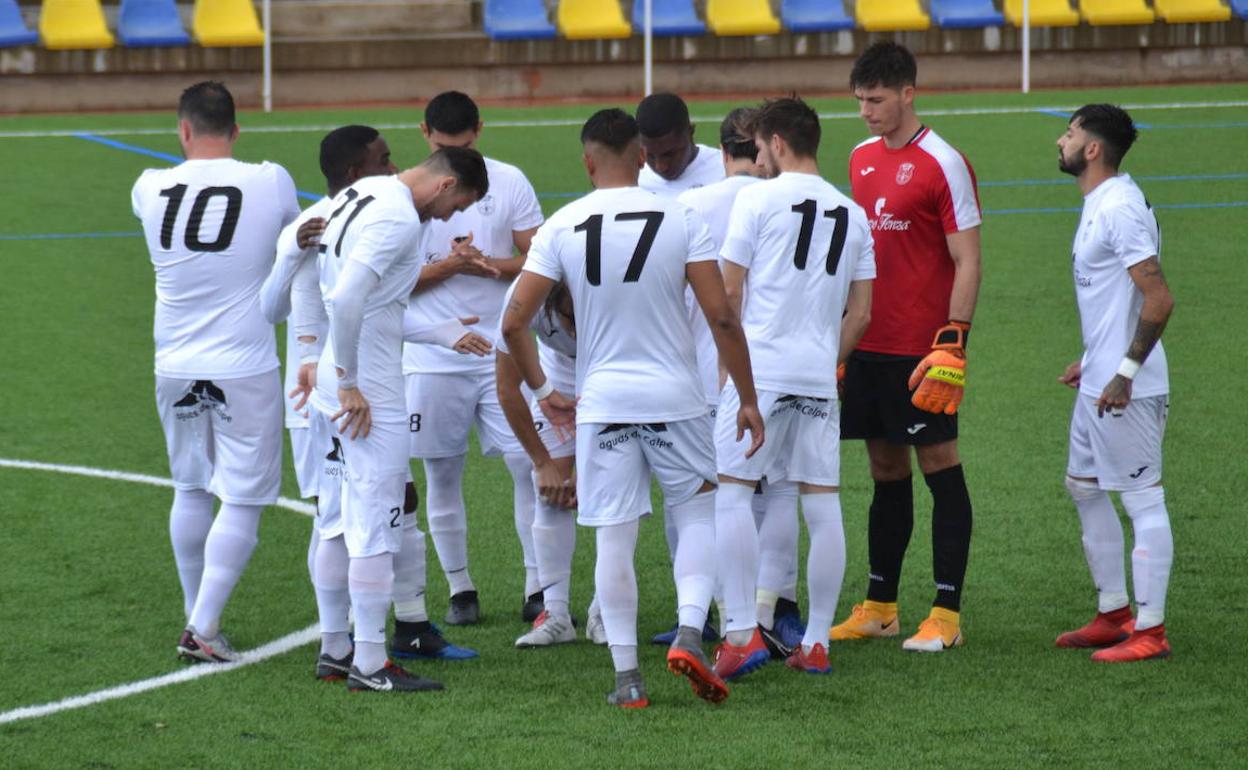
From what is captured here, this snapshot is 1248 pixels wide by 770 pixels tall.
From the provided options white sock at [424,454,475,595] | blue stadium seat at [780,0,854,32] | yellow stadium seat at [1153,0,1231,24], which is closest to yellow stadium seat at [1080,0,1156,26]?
yellow stadium seat at [1153,0,1231,24]

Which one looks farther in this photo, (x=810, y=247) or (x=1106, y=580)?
(x=1106, y=580)

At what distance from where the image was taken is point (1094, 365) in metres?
6.49

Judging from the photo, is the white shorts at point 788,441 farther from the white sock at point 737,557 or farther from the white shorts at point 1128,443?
the white shorts at point 1128,443

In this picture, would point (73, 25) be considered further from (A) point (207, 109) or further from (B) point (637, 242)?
(B) point (637, 242)

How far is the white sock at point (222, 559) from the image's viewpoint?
658cm

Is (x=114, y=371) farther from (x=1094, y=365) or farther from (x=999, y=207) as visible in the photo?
(x=999, y=207)

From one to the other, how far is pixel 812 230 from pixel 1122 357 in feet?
3.96

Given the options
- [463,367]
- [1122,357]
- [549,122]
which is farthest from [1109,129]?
[549,122]

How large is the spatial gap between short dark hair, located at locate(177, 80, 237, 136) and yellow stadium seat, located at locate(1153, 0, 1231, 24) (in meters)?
21.5

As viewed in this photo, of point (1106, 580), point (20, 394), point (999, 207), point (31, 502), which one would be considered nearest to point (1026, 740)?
point (1106, 580)

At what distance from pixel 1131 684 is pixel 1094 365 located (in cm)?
113

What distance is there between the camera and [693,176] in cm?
699

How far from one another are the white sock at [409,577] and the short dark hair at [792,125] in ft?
6.26

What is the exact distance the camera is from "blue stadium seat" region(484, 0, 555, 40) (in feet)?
82.7
